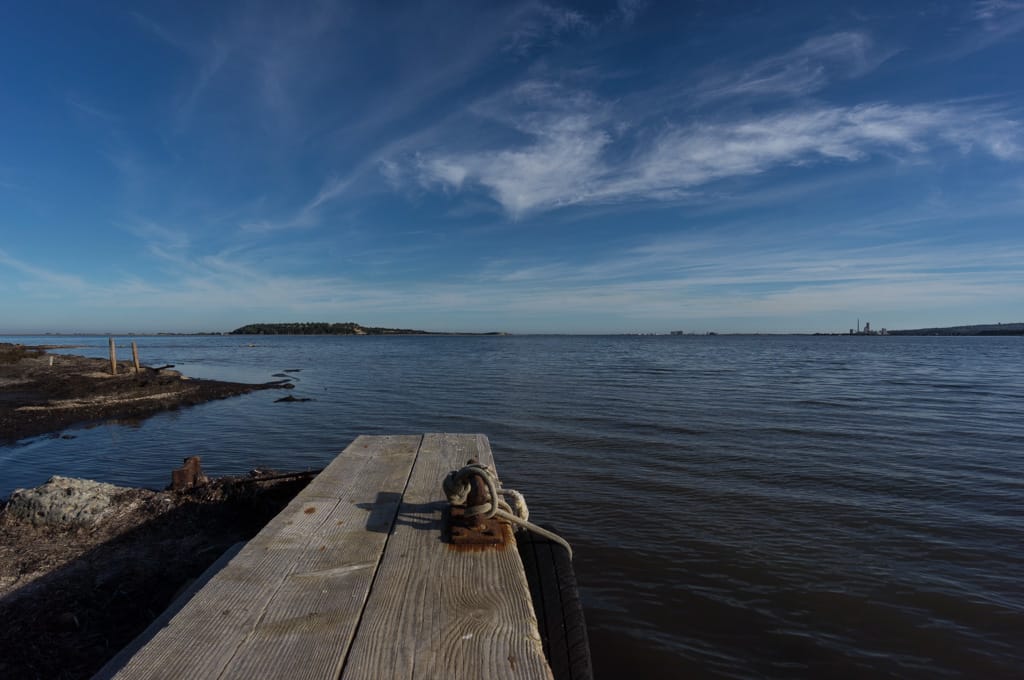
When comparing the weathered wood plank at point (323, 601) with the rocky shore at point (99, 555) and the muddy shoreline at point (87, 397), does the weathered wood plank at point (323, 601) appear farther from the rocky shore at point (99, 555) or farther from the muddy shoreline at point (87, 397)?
the muddy shoreline at point (87, 397)

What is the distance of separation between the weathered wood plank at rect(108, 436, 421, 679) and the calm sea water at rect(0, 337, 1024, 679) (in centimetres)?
263

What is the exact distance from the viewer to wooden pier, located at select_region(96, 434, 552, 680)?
6.73 feet

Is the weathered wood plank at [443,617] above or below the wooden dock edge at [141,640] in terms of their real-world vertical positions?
above

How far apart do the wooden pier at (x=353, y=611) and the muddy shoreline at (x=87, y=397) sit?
1591 centimetres

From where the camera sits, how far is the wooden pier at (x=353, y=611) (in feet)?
6.73

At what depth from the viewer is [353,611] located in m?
2.45

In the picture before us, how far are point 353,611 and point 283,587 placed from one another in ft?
1.65

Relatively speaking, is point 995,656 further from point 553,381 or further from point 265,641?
point 553,381

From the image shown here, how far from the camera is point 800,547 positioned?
21.6ft

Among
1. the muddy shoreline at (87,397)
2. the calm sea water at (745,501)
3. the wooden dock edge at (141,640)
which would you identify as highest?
the wooden dock edge at (141,640)

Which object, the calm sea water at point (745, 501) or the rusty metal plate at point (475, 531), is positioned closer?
the rusty metal plate at point (475, 531)

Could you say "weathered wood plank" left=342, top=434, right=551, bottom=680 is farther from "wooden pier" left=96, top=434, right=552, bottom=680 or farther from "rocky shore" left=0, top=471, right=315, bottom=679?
"rocky shore" left=0, top=471, right=315, bottom=679

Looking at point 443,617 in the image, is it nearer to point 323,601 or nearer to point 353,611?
point 353,611

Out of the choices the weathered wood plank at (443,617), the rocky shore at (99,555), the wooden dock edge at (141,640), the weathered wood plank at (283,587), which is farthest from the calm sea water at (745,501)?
the rocky shore at (99,555)
